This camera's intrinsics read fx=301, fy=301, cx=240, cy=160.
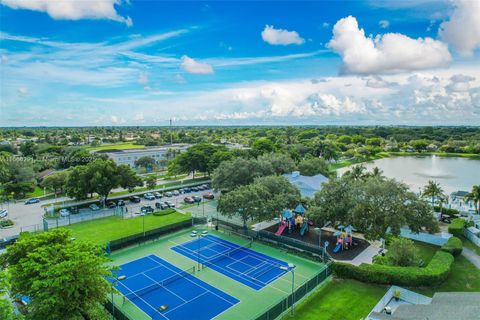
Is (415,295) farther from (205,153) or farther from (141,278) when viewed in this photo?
(205,153)

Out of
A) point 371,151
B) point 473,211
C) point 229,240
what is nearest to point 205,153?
point 229,240

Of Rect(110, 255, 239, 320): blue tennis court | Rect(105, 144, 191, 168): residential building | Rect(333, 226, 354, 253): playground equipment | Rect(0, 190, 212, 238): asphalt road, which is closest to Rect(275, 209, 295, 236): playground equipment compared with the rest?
Rect(333, 226, 354, 253): playground equipment

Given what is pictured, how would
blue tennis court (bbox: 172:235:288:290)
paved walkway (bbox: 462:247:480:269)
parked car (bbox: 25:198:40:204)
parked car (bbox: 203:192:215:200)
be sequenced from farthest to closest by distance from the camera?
parked car (bbox: 203:192:215:200) < parked car (bbox: 25:198:40:204) < paved walkway (bbox: 462:247:480:269) < blue tennis court (bbox: 172:235:288:290)

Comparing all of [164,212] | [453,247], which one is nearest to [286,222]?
[453,247]

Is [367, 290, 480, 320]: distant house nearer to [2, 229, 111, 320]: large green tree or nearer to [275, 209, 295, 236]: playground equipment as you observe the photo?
[2, 229, 111, 320]: large green tree

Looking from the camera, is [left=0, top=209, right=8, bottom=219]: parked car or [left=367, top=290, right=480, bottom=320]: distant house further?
[left=0, top=209, right=8, bottom=219]: parked car

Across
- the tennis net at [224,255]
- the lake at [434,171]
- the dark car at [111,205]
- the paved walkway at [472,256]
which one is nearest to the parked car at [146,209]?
the dark car at [111,205]

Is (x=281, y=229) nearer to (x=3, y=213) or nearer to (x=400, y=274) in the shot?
(x=400, y=274)
